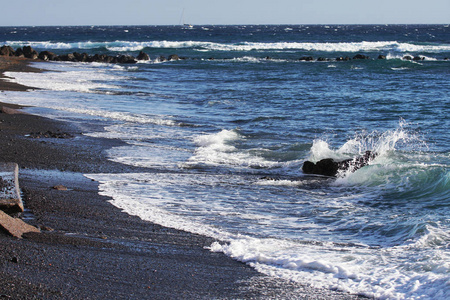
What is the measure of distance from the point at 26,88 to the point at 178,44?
160 feet

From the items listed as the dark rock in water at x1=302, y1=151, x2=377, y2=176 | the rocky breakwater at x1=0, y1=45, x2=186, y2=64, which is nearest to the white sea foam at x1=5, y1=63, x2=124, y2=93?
the dark rock in water at x1=302, y1=151, x2=377, y2=176

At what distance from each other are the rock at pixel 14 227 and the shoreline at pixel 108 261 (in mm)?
85

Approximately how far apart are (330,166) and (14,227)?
571cm

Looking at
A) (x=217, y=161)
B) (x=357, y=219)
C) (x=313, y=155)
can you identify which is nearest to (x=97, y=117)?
(x=217, y=161)

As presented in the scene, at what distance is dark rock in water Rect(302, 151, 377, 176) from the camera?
8.87m

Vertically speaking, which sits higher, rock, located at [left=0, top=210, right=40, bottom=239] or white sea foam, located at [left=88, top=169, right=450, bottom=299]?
rock, located at [left=0, top=210, right=40, bottom=239]

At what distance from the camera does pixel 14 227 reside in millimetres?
4617

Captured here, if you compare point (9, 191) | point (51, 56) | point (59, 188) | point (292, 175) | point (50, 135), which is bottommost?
point (292, 175)

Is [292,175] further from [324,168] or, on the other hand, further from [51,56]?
[51,56]

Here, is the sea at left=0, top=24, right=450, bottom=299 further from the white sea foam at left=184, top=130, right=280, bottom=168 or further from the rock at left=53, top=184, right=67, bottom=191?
the rock at left=53, top=184, right=67, bottom=191

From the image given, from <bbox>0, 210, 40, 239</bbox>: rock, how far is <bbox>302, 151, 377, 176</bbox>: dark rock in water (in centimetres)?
538

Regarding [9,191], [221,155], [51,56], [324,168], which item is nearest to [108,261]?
[9,191]

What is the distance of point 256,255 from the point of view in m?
4.81

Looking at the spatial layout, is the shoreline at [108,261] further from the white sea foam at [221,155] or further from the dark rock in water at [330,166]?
the dark rock in water at [330,166]
